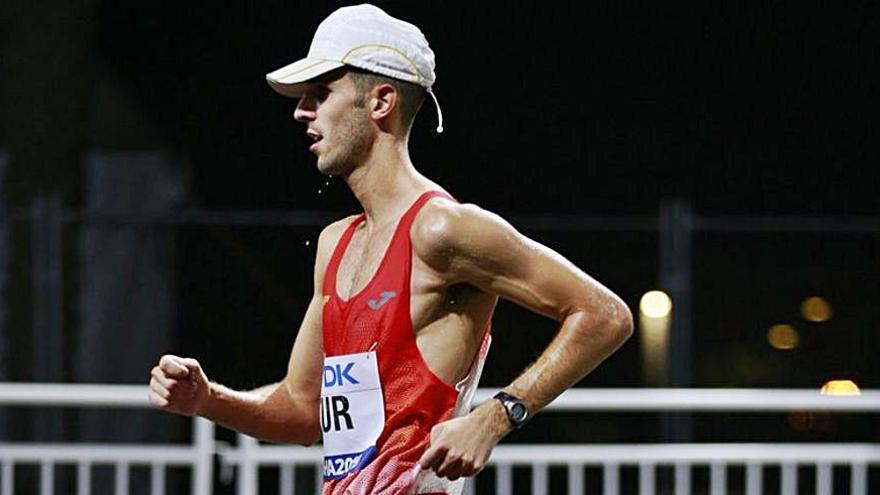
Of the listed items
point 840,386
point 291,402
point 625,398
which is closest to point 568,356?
point 291,402

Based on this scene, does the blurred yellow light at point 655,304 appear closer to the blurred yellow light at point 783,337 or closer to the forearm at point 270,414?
the blurred yellow light at point 783,337

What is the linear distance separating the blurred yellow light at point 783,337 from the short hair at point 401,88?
804 cm

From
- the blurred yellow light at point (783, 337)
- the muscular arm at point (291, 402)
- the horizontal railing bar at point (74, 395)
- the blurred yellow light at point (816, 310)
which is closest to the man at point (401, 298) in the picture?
the muscular arm at point (291, 402)

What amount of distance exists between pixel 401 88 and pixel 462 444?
775 millimetres

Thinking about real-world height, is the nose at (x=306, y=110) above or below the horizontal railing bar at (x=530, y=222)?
below

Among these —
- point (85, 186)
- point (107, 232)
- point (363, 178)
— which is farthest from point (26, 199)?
point (363, 178)

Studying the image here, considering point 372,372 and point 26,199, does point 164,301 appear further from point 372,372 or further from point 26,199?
point 372,372

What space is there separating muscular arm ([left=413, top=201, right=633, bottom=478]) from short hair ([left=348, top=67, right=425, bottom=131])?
266 millimetres

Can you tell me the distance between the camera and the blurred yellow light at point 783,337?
1166 cm

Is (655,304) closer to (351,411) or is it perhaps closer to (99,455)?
(99,455)

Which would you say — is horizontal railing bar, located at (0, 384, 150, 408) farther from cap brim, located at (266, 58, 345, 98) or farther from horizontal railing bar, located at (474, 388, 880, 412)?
cap brim, located at (266, 58, 345, 98)

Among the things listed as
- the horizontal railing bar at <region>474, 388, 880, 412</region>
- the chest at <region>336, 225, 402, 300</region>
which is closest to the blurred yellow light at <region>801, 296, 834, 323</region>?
the horizontal railing bar at <region>474, 388, 880, 412</region>

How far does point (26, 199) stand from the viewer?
12648mm

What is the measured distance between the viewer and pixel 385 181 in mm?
3865
